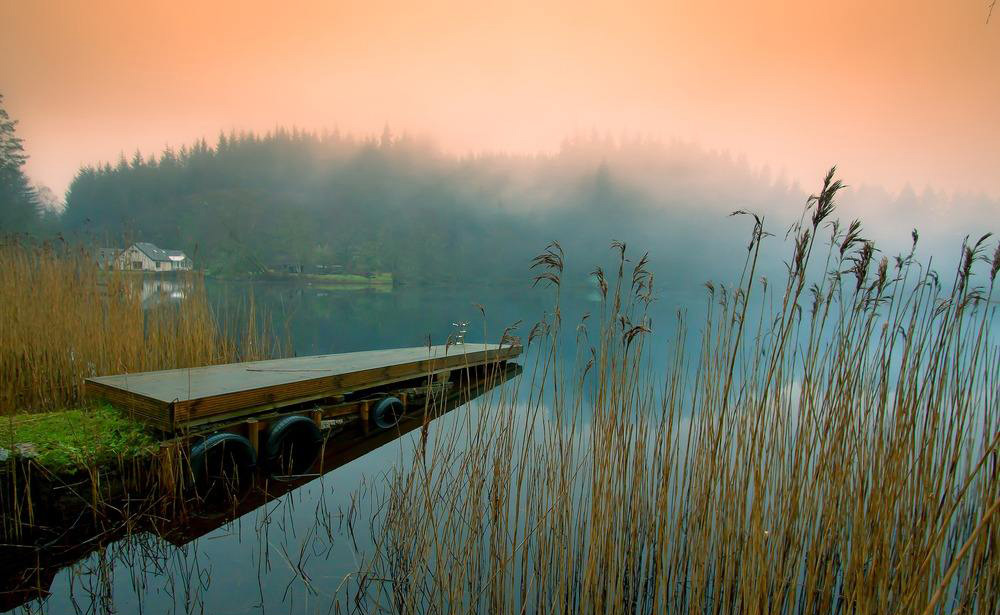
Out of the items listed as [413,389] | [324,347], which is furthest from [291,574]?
[324,347]

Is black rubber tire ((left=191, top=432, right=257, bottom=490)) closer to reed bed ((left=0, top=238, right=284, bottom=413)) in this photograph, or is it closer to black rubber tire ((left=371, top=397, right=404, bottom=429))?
black rubber tire ((left=371, top=397, right=404, bottom=429))

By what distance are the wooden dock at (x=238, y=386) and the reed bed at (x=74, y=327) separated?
0.80 metres

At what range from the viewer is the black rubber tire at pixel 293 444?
10.7 feet

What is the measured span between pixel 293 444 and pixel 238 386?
0.59 m

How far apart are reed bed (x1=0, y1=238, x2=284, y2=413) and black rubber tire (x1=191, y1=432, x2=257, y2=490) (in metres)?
1.68

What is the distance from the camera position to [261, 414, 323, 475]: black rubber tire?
325 centimetres

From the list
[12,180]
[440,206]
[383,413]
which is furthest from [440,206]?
[383,413]

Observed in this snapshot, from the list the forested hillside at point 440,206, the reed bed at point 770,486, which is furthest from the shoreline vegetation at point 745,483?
the forested hillside at point 440,206

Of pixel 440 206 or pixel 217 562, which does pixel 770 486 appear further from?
pixel 440 206

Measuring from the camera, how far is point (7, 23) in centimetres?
1773

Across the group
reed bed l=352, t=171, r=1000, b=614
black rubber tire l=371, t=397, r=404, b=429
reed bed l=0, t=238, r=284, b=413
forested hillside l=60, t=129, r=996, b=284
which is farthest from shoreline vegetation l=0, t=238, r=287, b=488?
forested hillside l=60, t=129, r=996, b=284

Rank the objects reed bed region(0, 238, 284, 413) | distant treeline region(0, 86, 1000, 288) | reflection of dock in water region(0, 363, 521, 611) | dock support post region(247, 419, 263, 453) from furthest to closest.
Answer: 1. distant treeline region(0, 86, 1000, 288)
2. reed bed region(0, 238, 284, 413)
3. dock support post region(247, 419, 263, 453)
4. reflection of dock in water region(0, 363, 521, 611)

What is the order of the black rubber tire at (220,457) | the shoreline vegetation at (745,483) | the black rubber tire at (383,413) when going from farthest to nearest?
1. the black rubber tire at (383,413)
2. the black rubber tire at (220,457)
3. the shoreline vegetation at (745,483)

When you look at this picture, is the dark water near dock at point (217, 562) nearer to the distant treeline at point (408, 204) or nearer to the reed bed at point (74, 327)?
the reed bed at point (74, 327)
